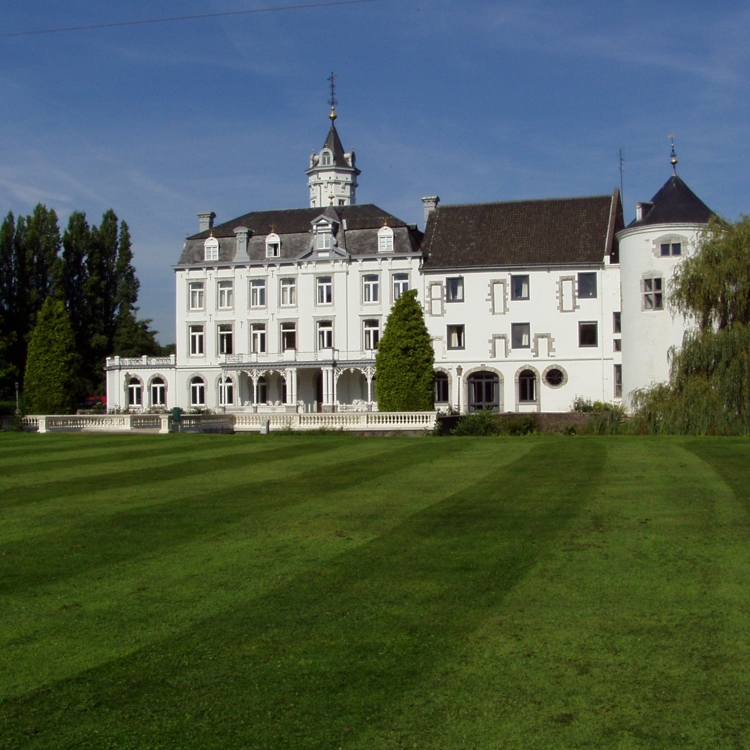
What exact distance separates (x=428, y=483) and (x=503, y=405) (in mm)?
41275

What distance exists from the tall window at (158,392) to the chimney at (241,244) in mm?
9764

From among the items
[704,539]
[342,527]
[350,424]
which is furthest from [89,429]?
[704,539]

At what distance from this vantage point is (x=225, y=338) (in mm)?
61469

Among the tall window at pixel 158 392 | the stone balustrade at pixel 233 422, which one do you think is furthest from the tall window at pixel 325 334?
the stone balustrade at pixel 233 422

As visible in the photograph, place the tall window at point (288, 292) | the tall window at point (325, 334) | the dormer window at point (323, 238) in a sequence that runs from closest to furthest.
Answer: the dormer window at point (323, 238) → the tall window at point (325, 334) → the tall window at point (288, 292)

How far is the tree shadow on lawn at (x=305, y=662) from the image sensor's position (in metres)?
5.65

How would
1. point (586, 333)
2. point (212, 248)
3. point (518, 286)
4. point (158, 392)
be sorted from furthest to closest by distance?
point (158, 392) < point (212, 248) < point (518, 286) < point (586, 333)

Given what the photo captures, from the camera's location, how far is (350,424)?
38.9 metres

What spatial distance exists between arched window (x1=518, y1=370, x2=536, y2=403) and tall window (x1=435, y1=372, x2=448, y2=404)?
4.45m

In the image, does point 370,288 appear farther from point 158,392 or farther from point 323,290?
point 158,392

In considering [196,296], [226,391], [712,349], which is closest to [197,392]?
[226,391]

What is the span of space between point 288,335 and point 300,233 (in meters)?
6.59

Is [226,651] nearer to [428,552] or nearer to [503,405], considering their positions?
[428,552]

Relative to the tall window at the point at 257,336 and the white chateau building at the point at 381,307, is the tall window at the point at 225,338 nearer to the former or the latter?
the white chateau building at the point at 381,307
